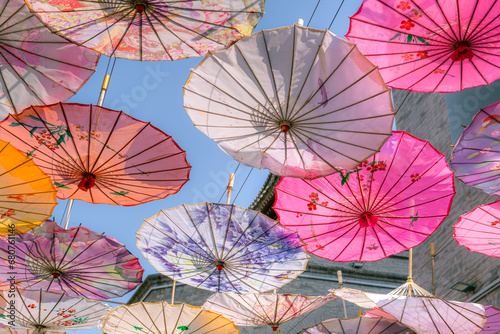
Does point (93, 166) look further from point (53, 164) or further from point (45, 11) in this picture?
point (45, 11)

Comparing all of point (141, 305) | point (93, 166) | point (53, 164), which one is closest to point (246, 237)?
point (141, 305)

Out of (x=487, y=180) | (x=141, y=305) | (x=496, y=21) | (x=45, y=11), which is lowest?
(x=141, y=305)

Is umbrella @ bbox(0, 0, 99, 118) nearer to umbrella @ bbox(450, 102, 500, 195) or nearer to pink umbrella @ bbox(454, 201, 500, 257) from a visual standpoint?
umbrella @ bbox(450, 102, 500, 195)

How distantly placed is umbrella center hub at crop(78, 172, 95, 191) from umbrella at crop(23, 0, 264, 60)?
5.99ft

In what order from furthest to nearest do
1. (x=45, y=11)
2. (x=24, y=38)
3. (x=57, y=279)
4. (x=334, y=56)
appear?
1. (x=57, y=279)
2. (x=24, y=38)
3. (x=45, y=11)
4. (x=334, y=56)

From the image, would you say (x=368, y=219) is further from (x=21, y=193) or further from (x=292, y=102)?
(x=21, y=193)

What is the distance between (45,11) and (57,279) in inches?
200

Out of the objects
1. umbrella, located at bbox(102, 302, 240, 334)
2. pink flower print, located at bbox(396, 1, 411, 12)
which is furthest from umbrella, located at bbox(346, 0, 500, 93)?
umbrella, located at bbox(102, 302, 240, 334)

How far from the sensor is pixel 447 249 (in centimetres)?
1084

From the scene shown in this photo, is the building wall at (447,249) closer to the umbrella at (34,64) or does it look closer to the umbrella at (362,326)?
the umbrella at (362,326)

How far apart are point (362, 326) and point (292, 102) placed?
12.4 feet

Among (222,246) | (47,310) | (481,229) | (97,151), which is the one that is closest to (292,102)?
(97,151)

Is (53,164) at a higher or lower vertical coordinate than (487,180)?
higher

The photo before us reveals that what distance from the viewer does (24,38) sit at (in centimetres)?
644
